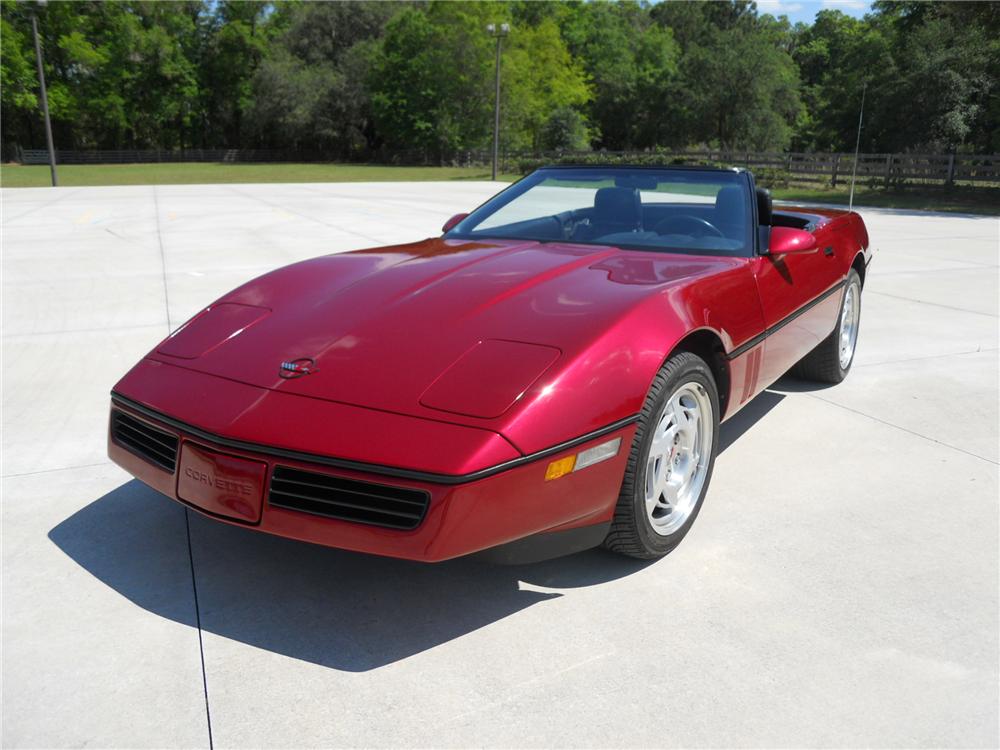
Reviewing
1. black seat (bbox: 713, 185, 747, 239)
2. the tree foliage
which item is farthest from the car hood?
the tree foliage

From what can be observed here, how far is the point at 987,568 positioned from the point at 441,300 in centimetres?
214

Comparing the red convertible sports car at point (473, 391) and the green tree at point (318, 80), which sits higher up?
the green tree at point (318, 80)

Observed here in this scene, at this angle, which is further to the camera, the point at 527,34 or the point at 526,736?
the point at 527,34

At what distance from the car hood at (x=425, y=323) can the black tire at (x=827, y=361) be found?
177 cm

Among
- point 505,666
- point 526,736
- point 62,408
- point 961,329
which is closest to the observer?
point 526,736

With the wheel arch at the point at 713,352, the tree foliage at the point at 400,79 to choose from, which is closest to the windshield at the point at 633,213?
the wheel arch at the point at 713,352

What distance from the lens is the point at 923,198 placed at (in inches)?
952

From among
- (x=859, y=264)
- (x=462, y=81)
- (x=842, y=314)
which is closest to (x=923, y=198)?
(x=859, y=264)

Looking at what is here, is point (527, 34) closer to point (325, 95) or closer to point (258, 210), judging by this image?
point (325, 95)

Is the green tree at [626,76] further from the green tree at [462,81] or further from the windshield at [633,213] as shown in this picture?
the windshield at [633,213]

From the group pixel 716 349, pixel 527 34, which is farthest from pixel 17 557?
pixel 527 34

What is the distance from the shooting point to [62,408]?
431cm

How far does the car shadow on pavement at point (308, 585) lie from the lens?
235 cm

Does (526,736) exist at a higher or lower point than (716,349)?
lower
